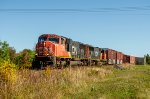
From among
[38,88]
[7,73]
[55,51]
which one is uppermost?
[55,51]

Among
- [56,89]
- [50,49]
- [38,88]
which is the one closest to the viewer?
[38,88]

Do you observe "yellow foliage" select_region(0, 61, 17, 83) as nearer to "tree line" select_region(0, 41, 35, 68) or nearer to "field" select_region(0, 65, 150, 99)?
"field" select_region(0, 65, 150, 99)

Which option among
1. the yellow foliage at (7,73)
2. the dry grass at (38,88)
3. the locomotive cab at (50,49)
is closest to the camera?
the dry grass at (38,88)

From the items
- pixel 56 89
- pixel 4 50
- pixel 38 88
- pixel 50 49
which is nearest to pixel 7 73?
pixel 38 88

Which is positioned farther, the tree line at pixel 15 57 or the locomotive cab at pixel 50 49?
the locomotive cab at pixel 50 49

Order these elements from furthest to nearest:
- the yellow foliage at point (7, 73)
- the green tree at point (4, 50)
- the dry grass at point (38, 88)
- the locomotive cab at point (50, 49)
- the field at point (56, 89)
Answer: the locomotive cab at point (50, 49) → the green tree at point (4, 50) → the yellow foliage at point (7, 73) → the field at point (56, 89) → the dry grass at point (38, 88)

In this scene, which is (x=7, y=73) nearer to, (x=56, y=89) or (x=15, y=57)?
(x=56, y=89)

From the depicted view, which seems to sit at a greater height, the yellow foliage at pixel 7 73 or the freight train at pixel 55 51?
the freight train at pixel 55 51

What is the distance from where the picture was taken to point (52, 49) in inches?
1267

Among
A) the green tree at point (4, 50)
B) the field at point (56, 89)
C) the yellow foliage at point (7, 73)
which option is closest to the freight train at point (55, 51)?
the green tree at point (4, 50)

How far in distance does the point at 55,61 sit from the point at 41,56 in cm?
154

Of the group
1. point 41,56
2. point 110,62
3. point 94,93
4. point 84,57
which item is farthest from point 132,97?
point 110,62

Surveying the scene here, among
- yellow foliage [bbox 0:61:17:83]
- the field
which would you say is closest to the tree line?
the field

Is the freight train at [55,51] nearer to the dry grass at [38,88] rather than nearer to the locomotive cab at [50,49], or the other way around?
the locomotive cab at [50,49]
